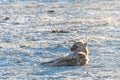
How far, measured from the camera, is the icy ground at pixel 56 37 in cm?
975

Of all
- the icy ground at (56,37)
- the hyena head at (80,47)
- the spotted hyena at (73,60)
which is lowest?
the icy ground at (56,37)

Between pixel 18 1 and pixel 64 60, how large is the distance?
47.0 feet

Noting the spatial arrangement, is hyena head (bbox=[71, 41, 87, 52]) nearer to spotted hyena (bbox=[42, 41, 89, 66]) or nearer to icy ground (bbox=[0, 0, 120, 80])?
spotted hyena (bbox=[42, 41, 89, 66])

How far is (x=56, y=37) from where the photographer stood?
1385 centimetres

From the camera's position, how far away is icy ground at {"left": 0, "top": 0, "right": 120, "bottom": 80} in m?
9.75

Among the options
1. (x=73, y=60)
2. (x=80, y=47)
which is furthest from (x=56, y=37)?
(x=73, y=60)

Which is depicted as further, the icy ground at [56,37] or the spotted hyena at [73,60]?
the spotted hyena at [73,60]

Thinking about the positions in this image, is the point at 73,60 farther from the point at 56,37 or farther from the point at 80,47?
the point at 56,37

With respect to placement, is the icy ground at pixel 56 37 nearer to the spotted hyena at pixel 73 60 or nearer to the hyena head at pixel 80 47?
the spotted hyena at pixel 73 60

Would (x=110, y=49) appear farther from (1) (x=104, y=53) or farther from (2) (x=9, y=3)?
(2) (x=9, y=3)

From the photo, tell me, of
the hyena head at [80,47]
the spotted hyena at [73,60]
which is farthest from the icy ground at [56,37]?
the hyena head at [80,47]

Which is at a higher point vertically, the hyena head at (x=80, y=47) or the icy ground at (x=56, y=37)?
the hyena head at (x=80, y=47)

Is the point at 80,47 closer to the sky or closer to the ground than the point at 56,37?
closer to the sky

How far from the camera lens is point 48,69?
9.91m
